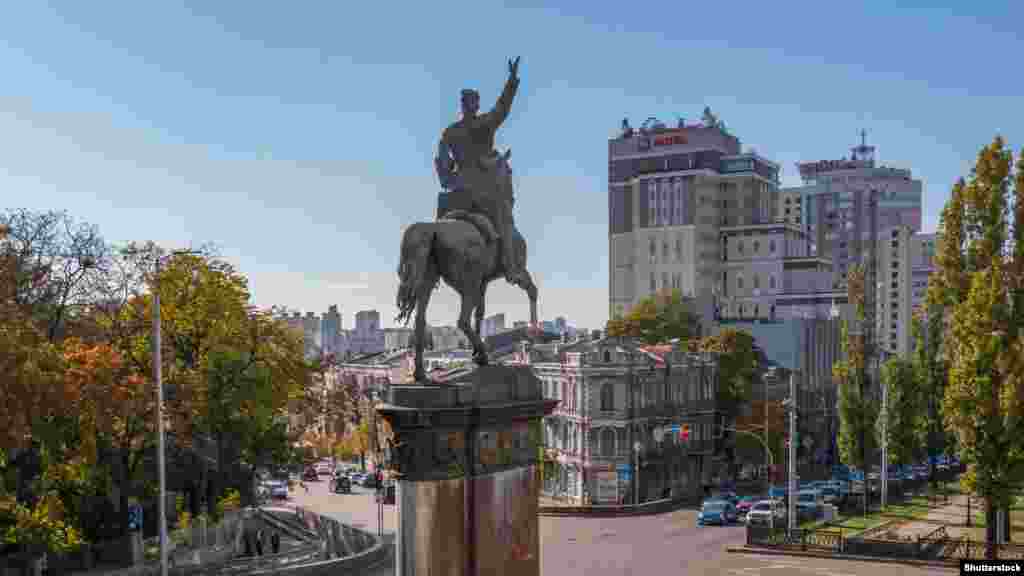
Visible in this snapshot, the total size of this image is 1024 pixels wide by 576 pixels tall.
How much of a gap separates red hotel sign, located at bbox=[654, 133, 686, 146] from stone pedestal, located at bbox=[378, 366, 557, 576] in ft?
384

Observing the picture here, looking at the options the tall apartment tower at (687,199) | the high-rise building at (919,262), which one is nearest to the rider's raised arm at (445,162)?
the tall apartment tower at (687,199)

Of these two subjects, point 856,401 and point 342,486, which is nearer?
point 856,401

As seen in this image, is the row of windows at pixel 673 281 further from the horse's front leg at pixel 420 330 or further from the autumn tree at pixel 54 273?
the horse's front leg at pixel 420 330

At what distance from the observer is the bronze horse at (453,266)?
1102 centimetres

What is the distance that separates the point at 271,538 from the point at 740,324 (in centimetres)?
7421

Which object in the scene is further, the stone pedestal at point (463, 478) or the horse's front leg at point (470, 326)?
the horse's front leg at point (470, 326)

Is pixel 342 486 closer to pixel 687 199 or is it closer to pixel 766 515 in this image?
pixel 766 515

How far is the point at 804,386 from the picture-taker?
97375 mm

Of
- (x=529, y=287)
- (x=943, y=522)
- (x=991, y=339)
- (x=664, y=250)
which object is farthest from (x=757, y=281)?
(x=529, y=287)

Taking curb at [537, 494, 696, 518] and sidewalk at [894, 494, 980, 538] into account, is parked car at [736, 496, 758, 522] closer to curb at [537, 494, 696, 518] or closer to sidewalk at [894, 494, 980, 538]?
curb at [537, 494, 696, 518]

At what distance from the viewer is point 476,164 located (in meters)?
11.8

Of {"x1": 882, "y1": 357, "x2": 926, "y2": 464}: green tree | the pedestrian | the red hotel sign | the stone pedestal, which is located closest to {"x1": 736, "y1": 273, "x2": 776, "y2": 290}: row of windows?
the red hotel sign

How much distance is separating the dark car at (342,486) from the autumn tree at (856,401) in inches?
1559

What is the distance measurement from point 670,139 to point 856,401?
76.2 m
